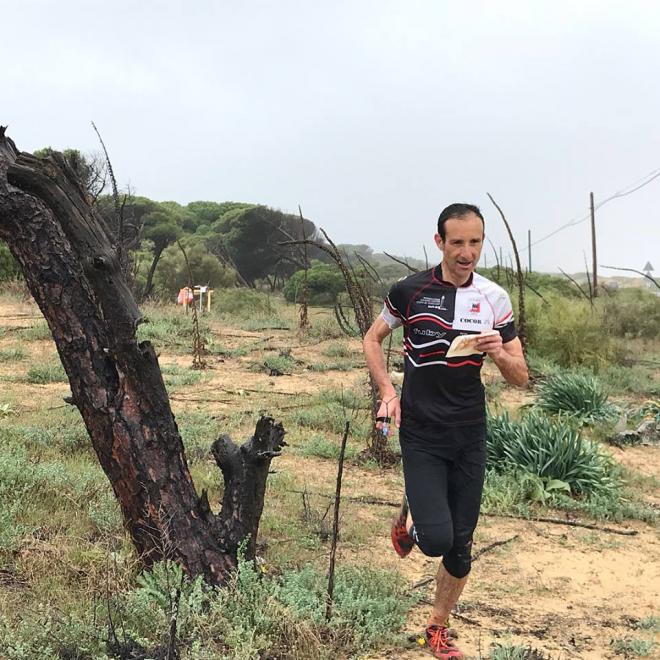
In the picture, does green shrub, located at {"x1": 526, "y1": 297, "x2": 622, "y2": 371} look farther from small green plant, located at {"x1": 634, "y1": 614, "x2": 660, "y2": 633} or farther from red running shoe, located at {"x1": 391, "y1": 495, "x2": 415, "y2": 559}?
red running shoe, located at {"x1": 391, "y1": 495, "x2": 415, "y2": 559}

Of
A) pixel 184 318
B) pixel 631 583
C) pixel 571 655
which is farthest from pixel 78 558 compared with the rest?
pixel 184 318

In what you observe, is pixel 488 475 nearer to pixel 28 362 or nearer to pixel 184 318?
pixel 28 362

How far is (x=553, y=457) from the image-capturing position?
575cm

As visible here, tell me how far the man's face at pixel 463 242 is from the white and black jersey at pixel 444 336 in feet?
0.32

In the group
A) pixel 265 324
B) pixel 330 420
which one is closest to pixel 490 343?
pixel 330 420

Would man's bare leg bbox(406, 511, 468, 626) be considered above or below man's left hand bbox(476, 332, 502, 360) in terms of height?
below

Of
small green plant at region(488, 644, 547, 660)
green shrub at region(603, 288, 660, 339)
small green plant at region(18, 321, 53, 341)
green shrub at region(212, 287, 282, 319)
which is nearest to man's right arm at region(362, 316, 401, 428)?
small green plant at region(488, 644, 547, 660)

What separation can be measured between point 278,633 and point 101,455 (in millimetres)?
1135

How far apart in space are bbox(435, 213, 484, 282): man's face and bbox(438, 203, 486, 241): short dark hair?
2 centimetres

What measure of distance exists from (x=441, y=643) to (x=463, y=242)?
168cm

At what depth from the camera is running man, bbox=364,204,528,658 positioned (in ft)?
8.91

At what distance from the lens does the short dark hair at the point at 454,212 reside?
271cm

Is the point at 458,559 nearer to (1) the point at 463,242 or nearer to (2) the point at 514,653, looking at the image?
(2) the point at 514,653

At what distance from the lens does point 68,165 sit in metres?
3.19
